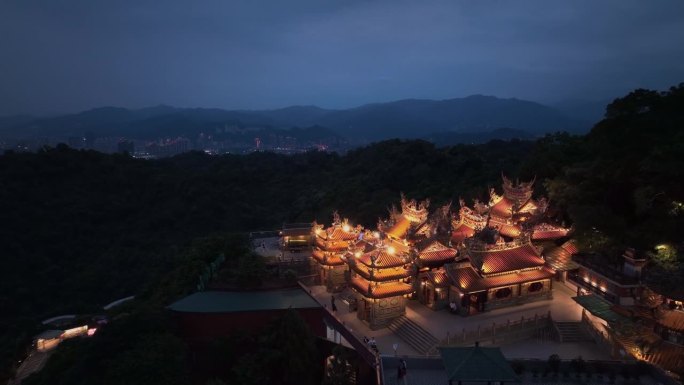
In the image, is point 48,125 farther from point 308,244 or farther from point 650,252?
point 650,252

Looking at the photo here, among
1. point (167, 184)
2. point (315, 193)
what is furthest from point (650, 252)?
point (167, 184)

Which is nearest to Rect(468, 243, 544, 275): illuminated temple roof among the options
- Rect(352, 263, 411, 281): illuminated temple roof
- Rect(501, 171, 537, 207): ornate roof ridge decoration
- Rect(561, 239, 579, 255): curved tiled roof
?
Rect(561, 239, 579, 255): curved tiled roof

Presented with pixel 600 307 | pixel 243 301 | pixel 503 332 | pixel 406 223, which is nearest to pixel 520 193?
pixel 406 223

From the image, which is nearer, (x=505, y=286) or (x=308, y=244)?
(x=505, y=286)

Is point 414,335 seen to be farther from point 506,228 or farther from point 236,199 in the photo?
point 236,199

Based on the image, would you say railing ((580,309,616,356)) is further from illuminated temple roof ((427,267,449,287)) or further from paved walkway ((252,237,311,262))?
paved walkway ((252,237,311,262))

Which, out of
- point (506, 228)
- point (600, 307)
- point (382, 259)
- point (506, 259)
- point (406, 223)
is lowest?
point (600, 307)

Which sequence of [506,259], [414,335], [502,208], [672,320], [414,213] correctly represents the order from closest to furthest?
A: [672,320], [414,335], [506,259], [414,213], [502,208]
